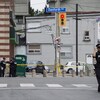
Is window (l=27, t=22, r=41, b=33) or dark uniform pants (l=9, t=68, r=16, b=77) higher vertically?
window (l=27, t=22, r=41, b=33)

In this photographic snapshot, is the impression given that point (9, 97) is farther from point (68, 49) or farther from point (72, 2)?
point (72, 2)

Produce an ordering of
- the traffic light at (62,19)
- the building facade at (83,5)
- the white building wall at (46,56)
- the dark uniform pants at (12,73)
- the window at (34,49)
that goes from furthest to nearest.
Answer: the building facade at (83,5)
the window at (34,49)
the white building wall at (46,56)
the traffic light at (62,19)
the dark uniform pants at (12,73)

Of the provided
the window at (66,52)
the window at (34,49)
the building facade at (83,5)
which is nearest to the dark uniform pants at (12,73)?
the window at (66,52)

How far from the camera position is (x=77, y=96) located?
16.4 meters

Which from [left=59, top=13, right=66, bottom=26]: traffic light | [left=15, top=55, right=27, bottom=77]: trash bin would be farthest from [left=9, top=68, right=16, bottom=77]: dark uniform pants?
[left=59, top=13, right=66, bottom=26]: traffic light

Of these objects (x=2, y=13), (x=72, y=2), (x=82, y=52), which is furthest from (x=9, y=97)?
(x=72, y=2)

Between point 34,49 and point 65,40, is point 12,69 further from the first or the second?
point 34,49

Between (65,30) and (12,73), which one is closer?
(12,73)

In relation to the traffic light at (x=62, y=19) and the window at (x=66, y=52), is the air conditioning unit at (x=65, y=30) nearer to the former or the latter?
the window at (x=66, y=52)

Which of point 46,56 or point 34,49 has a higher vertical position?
point 34,49

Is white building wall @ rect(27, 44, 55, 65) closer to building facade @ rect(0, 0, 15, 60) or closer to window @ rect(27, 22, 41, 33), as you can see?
window @ rect(27, 22, 41, 33)

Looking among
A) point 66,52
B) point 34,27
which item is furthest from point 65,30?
point 34,27

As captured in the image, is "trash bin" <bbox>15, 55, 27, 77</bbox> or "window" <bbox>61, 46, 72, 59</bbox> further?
"window" <bbox>61, 46, 72, 59</bbox>

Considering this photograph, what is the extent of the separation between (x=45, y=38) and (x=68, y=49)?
3241 millimetres
